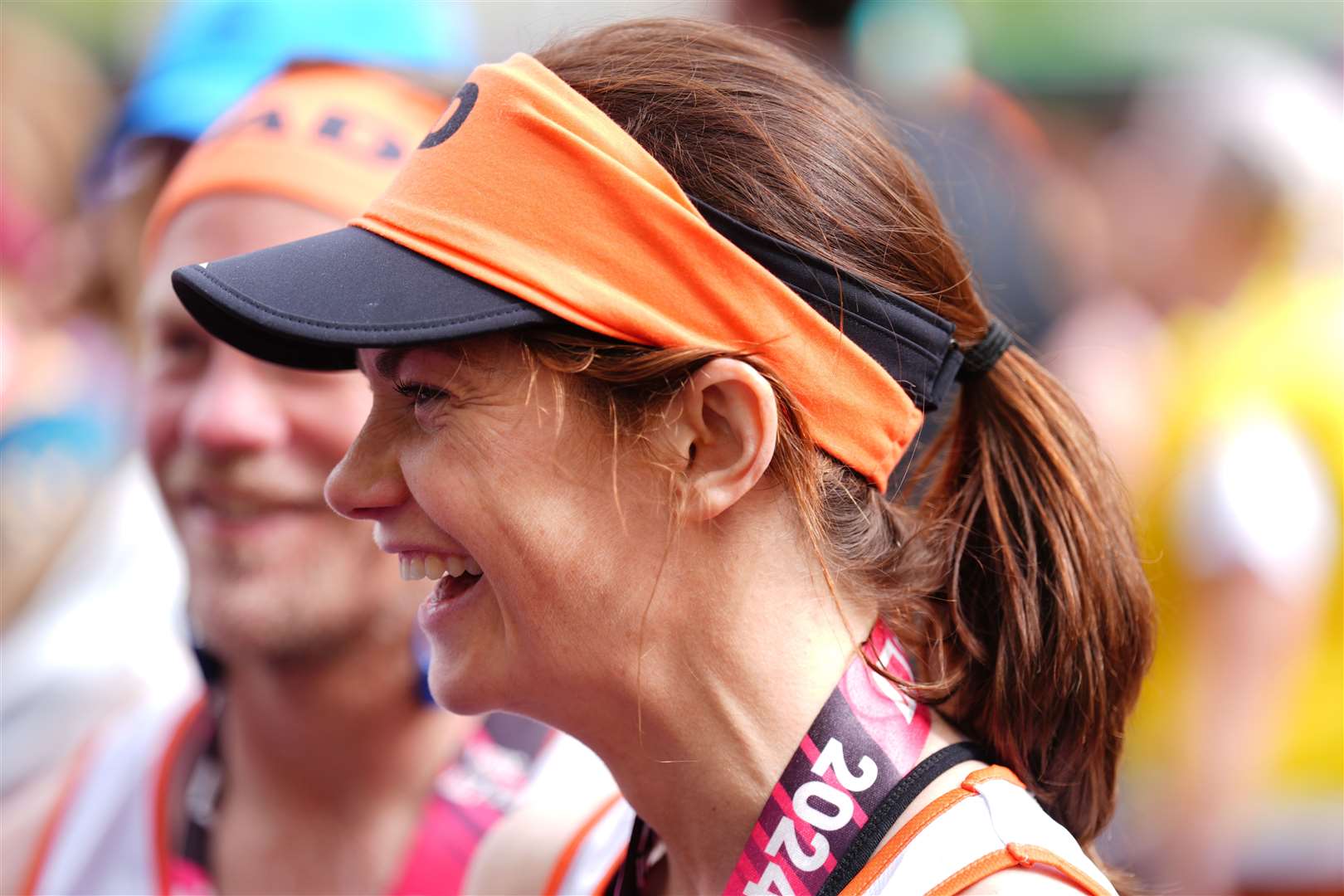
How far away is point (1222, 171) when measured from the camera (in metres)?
3.81

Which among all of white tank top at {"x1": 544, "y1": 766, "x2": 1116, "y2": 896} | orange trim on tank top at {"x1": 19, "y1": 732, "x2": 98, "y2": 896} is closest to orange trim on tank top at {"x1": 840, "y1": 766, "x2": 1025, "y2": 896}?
white tank top at {"x1": 544, "y1": 766, "x2": 1116, "y2": 896}

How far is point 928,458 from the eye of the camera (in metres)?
1.93

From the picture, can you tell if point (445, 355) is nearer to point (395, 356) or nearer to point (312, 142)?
point (395, 356)

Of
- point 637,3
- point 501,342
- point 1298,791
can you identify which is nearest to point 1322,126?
point 1298,791

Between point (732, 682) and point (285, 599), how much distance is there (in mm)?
948

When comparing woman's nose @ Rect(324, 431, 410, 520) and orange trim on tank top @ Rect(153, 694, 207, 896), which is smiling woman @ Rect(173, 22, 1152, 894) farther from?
orange trim on tank top @ Rect(153, 694, 207, 896)

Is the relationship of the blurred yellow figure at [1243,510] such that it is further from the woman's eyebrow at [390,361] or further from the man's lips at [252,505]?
the woman's eyebrow at [390,361]

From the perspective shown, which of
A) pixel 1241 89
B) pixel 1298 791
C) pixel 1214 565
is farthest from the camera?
pixel 1241 89

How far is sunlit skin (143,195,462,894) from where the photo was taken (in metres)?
2.25

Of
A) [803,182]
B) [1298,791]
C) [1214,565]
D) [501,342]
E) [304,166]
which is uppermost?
[803,182]

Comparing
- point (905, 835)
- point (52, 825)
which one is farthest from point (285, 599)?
point (905, 835)

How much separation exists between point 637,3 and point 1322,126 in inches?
90.9

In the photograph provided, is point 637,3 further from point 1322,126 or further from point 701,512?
point 1322,126

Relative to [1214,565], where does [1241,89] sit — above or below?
above
